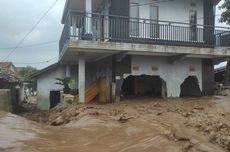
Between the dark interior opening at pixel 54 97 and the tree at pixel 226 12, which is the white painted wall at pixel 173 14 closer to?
the tree at pixel 226 12

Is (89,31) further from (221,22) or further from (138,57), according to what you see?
(221,22)

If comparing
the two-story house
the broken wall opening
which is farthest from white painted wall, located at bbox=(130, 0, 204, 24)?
the broken wall opening

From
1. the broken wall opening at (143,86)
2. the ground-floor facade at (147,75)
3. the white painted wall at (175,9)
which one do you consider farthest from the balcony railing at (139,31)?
the broken wall opening at (143,86)

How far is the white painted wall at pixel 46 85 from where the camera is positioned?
2542 centimetres

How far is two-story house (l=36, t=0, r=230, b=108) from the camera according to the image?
672 inches

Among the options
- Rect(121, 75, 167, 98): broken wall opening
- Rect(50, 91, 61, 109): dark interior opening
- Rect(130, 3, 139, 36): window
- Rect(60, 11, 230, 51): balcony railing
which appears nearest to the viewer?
Rect(60, 11, 230, 51): balcony railing

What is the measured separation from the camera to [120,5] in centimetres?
1838

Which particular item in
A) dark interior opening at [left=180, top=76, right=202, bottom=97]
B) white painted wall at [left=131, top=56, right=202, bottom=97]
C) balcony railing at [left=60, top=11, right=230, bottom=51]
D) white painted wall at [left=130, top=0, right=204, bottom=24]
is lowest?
dark interior opening at [left=180, top=76, right=202, bottom=97]

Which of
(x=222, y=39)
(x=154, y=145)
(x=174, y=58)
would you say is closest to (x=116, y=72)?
(x=174, y=58)

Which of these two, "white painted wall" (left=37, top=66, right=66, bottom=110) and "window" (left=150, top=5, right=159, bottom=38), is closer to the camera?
"window" (left=150, top=5, right=159, bottom=38)

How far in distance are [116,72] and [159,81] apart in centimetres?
355

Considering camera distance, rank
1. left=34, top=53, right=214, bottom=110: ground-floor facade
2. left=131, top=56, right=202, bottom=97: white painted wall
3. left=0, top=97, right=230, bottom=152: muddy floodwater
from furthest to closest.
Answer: left=131, top=56, right=202, bottom=97: white painted wall < left=34, top=53, right=214, bottom=110: ground-floor facade < left=0, top=97, right=230, bottom=152: muddy floodwater

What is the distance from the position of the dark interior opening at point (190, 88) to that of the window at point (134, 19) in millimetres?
4146

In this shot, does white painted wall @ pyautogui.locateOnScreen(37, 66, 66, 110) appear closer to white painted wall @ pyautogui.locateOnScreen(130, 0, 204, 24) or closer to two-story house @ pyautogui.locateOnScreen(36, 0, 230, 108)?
two-story house @ pyautogui.locateOnScreen(36, 0, 230, 108)
